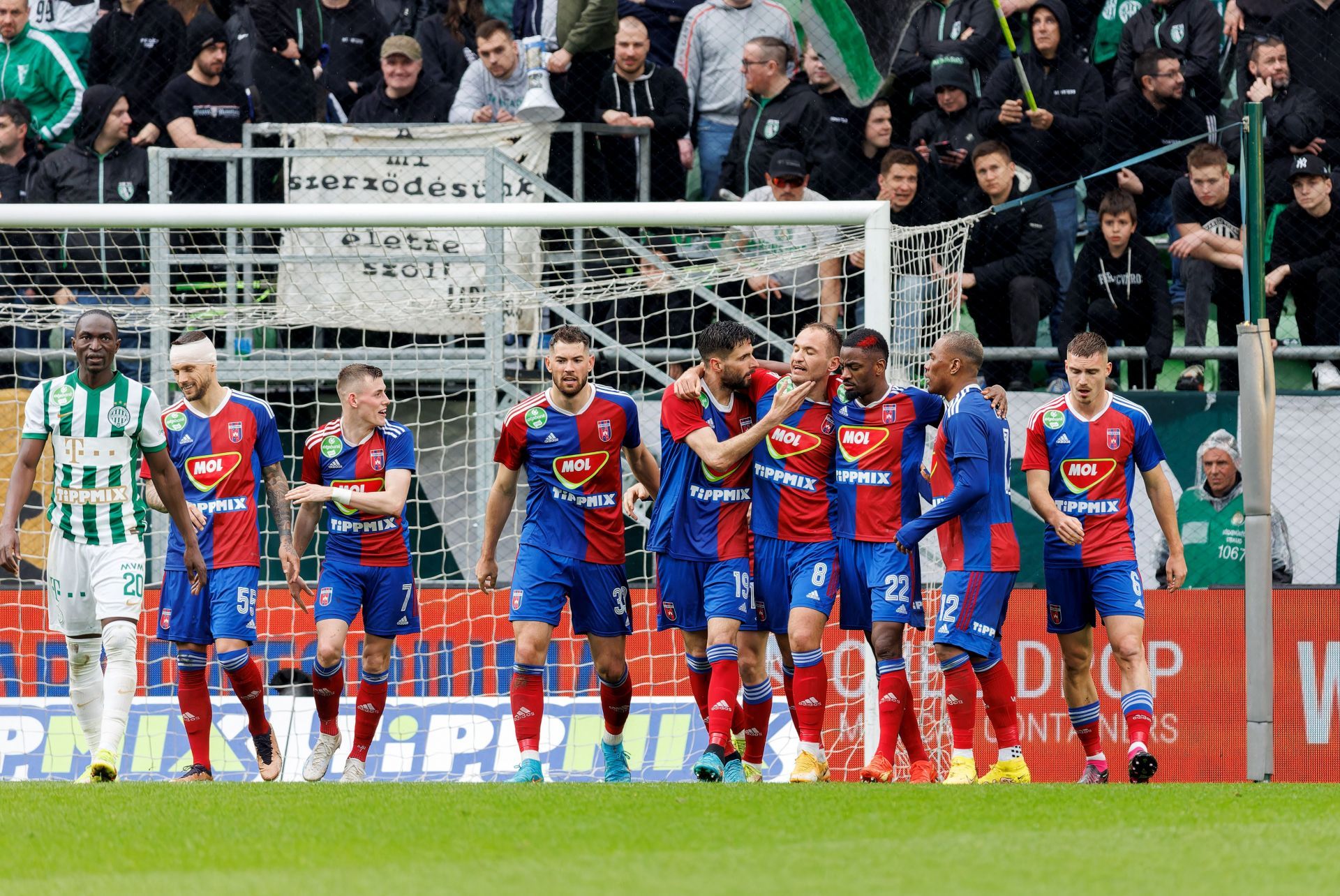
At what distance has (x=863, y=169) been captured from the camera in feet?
44.1

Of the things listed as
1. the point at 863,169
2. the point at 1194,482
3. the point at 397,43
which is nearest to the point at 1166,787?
the point at 1194,482

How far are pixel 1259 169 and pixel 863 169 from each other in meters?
4.42

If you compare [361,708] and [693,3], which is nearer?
[361,708]

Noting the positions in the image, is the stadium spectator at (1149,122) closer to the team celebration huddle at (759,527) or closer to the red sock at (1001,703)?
the team celebration huddle at (759,527)

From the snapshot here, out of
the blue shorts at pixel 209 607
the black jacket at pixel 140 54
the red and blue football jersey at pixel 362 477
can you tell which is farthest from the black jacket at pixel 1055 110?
the blue shorts at pixel 209 607

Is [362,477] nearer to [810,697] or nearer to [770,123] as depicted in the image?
[810,697]

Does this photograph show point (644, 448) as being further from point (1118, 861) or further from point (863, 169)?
point (863, 169)

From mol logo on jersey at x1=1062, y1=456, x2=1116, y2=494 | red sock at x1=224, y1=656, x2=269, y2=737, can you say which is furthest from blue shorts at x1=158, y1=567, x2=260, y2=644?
mol logo on jersey at x1=1062, y1=456, x2=1116, y2=494

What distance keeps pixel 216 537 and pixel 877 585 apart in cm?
Result: 374

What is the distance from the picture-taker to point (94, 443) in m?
8.69

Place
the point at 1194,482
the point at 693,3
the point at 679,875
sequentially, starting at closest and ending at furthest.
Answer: the point at 679,875 → the point at 1194,482 → the point at 693,3

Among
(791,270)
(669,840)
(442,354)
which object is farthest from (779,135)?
(669,840)

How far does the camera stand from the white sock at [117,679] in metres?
8.45

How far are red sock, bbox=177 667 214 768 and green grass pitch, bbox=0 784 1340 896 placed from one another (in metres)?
1.78
